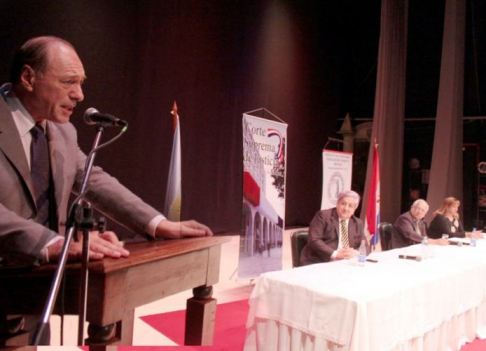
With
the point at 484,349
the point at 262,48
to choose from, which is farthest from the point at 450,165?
the point at 484,349

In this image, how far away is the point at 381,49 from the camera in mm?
8758

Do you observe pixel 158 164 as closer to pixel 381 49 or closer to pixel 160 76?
pixel 160 76

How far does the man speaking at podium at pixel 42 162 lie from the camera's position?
4.02 ft

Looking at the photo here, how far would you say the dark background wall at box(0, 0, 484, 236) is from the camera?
2189 millimetres

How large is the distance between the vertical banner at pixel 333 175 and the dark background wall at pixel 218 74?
1527 millimetres

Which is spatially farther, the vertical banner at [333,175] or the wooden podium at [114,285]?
the vertical banner at [333,175]

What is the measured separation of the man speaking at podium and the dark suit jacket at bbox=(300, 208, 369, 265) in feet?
7.14

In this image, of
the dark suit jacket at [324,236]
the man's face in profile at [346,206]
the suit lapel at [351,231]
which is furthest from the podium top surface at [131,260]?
the suit lapel at [351,231]

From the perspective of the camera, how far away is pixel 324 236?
12.1 feet

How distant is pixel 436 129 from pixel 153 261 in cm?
814

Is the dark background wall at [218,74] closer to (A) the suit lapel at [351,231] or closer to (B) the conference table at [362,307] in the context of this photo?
(B) the conference table at [362,307]

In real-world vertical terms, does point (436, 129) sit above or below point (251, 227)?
above

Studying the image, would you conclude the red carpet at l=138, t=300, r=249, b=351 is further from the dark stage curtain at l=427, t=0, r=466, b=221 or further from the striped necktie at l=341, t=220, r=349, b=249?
the dark stage curtain at l=427, t=0, r=466, b=221

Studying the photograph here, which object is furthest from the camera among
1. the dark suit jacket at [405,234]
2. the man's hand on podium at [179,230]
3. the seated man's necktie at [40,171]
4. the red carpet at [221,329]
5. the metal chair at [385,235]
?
the metal chair at [385,235]
